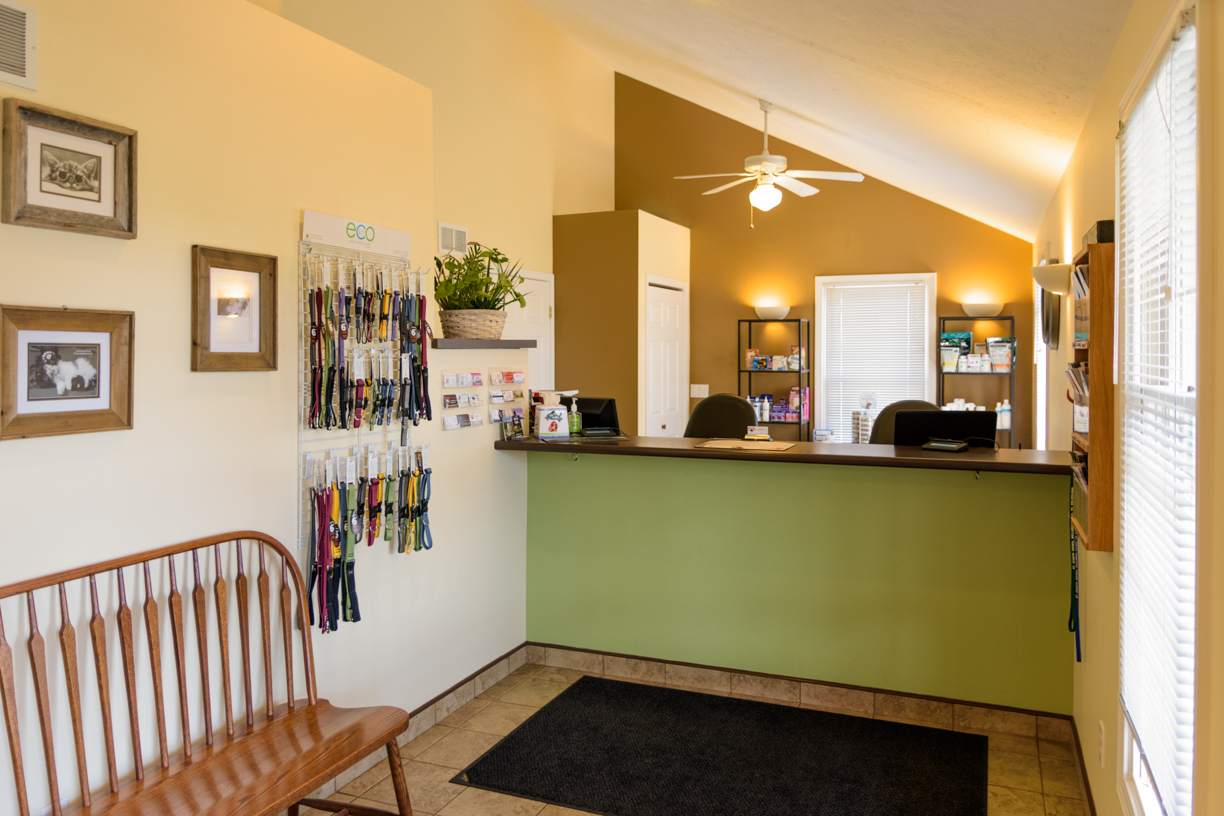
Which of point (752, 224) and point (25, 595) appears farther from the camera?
point (752, 224)

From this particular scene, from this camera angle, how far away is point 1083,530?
255 centimetres

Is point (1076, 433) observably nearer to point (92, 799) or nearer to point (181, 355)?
point (181, 355)

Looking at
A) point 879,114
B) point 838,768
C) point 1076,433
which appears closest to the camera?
point 1076,433

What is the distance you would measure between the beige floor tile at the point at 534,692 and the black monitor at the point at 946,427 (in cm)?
184

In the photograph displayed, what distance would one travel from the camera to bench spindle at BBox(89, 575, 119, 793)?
2.01m

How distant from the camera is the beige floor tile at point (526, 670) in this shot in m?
3.89

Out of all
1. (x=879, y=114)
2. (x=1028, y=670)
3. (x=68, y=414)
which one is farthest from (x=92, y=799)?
(x=879, y=114)

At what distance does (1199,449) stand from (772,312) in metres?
6.27

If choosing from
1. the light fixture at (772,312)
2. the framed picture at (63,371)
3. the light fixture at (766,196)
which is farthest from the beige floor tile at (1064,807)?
the light fixture at (772,312)

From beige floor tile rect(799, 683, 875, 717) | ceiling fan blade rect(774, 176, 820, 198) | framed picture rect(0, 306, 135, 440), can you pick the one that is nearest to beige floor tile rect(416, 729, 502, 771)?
beige floor tile rect(799, 683, 875, 717)

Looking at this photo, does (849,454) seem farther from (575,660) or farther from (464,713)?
(464,713)

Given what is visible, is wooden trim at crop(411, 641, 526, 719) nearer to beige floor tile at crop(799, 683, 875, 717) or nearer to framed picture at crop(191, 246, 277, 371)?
beige floor tile at crop(799, 683, 875, 717)

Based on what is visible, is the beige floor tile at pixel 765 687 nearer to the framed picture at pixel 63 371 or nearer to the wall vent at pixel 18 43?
the framed picture at pixel 63 371

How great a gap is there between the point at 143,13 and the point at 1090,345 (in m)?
2.58
